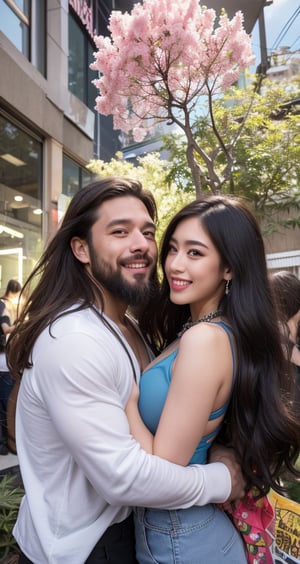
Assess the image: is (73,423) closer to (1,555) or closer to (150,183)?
(1,555)

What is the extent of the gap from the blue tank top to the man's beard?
26cm

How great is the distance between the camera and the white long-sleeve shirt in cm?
122

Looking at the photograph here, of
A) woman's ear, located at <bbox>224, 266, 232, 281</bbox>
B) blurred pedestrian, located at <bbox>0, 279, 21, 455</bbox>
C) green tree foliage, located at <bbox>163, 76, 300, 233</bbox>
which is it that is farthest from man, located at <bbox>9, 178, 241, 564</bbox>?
green tree foliage, located at <bbox>163, 76, 300, 233</bbox>

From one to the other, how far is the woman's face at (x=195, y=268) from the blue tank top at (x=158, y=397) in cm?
16

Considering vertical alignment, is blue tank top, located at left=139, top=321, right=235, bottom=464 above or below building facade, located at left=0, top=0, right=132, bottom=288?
below

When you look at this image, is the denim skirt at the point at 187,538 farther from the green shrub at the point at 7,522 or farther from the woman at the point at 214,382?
the green shrub at the point at 7,522

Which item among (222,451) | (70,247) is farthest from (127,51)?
(222,451)

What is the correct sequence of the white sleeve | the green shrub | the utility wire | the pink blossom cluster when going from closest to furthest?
the white sleeve → the green shrub → the pink blossom cluster → the utility wire

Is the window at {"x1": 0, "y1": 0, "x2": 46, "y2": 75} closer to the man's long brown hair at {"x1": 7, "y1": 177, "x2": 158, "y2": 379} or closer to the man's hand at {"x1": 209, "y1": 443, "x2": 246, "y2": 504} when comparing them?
the man's long brown hair at {"x1": 7, "y1": 177, "x2": 158, "y2": 379}

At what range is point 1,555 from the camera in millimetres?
2547

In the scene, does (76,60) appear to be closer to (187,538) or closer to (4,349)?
(4,349)

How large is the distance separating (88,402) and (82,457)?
0.48 feet

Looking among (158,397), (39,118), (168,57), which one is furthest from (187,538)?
(39,118)

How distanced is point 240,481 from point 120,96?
3.76 meters
